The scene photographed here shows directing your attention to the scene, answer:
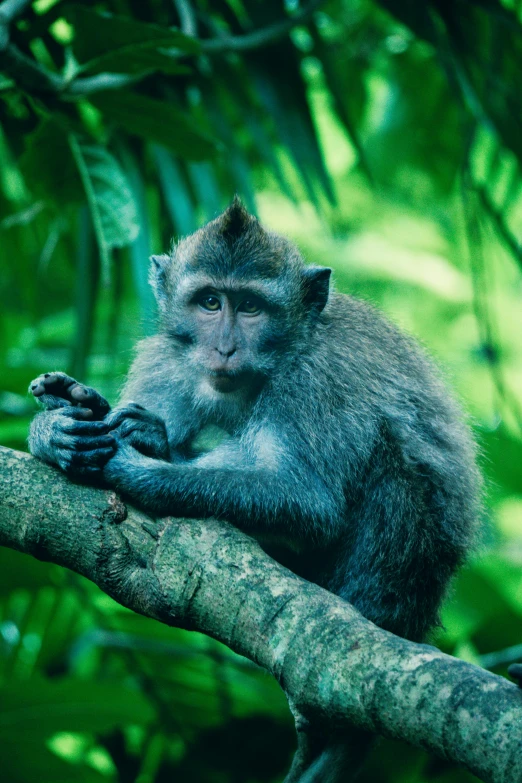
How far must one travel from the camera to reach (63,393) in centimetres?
354

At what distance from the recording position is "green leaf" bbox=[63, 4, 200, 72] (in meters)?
3.66

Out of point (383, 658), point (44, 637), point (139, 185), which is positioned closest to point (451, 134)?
point (139, 185)

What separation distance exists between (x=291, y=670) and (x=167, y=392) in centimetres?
212

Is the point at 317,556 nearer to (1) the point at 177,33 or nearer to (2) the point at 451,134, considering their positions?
(1) the point at 177,33

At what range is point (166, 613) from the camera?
287cm

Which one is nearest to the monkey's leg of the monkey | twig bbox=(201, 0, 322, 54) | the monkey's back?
the monkey

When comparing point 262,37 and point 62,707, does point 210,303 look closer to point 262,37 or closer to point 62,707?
point 262,37

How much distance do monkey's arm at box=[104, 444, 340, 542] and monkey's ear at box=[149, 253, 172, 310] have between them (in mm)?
1101

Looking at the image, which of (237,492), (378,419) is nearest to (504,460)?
(378,419)

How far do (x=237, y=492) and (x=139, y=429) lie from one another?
57cm

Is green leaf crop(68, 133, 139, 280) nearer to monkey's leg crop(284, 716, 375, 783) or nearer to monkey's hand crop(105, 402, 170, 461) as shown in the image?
monkey's hand crop(105, 402, 170, 461)

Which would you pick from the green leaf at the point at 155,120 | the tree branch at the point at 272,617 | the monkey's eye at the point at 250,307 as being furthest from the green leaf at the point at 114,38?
the tree branch at the point at 272,617

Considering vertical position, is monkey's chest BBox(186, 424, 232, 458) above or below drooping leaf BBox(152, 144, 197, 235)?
below

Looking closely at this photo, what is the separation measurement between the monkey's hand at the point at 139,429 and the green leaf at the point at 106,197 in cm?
62
